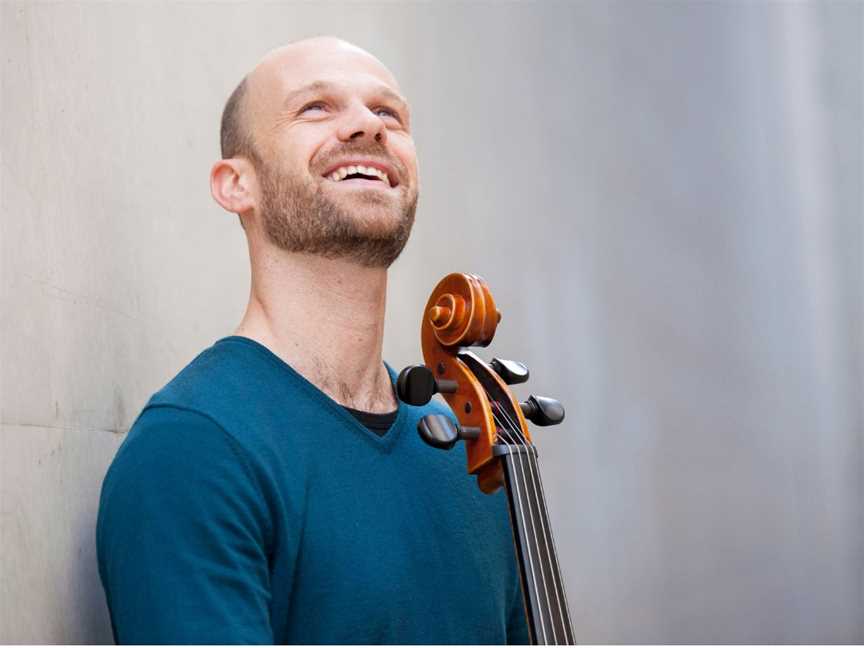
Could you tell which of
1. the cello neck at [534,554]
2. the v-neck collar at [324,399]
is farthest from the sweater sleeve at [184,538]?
the cello neck at [534,554]

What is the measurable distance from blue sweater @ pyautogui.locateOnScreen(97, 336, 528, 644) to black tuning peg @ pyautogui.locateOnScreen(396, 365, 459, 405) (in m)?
0.10

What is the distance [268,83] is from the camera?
4.45ft

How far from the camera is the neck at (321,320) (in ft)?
4.16

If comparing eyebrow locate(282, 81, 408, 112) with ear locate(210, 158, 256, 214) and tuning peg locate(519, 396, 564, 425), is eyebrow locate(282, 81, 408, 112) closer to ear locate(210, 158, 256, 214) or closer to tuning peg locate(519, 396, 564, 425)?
ear locate(210, 158, 256, 214)

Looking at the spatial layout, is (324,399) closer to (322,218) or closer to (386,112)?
(322,218)

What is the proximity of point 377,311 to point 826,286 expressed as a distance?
2.41m

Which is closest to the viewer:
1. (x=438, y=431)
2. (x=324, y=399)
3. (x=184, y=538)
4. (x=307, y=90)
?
(x=184, y=538)

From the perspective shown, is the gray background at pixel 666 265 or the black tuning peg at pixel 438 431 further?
the gray background at pixel 666 265

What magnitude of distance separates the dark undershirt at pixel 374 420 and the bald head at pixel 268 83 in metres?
0.34

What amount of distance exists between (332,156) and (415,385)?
31cm

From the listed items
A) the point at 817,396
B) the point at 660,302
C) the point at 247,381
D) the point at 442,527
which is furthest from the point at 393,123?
the point at 817,396

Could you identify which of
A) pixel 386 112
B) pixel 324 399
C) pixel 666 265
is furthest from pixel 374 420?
pixel 666 265

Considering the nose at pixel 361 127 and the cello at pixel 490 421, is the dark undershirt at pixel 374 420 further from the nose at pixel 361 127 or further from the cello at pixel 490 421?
the nose at pixel 361 127

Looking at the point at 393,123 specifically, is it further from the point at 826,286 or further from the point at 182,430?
the point at 826,286
